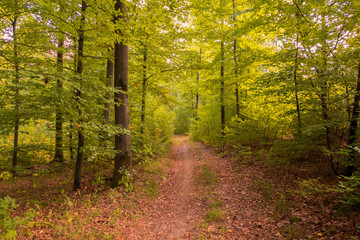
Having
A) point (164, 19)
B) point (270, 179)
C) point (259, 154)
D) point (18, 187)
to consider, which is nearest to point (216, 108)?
point (259, 154)

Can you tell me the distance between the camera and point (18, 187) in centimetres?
746

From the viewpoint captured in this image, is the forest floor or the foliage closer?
the foliage

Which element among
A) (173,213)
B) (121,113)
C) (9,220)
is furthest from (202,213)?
(9,220)

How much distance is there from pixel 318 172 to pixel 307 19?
5.72 meters

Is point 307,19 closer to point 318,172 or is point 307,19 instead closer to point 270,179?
point 318,172

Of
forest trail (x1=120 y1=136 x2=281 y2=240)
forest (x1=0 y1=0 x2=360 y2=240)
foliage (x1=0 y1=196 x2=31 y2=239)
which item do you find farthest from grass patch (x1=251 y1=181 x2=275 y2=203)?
foliage (x1=0 y1=196 x2=31 y2=239)

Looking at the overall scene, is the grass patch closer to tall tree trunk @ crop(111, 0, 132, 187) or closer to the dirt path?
the dirt path

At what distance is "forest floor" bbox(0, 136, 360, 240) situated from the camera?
4.42 meters

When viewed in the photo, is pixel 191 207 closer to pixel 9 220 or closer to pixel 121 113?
pixel 121 113

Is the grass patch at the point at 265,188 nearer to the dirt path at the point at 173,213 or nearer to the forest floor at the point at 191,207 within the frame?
the forest floor at the point at 191,207

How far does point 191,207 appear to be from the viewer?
262 inches

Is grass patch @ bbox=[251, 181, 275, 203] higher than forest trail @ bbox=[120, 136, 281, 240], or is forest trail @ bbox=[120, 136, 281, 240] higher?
grass patch @ bbox=[251, 181, 275, 203]

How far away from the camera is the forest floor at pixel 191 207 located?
442 cm

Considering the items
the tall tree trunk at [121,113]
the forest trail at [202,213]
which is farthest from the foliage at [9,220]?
the tall tree trunk at [121,113]
